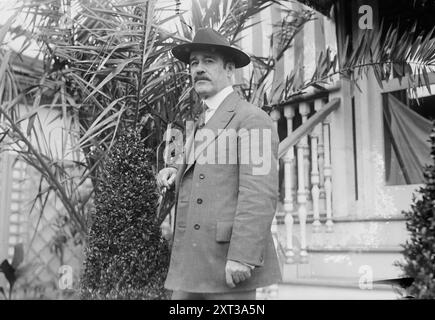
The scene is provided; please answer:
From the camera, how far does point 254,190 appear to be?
1.77 metres

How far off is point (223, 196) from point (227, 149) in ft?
0.62

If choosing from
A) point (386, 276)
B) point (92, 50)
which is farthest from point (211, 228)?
point (92, 50)

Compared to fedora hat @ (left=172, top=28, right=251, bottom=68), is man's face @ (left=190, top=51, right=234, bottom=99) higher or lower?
lower

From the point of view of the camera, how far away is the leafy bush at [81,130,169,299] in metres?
2.24

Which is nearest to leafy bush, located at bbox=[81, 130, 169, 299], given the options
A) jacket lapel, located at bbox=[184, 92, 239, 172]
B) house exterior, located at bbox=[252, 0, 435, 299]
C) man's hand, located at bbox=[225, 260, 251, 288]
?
jacket lapel, located at bbox=[184, 92, 239, 172]

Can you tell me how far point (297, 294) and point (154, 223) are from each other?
0.97m

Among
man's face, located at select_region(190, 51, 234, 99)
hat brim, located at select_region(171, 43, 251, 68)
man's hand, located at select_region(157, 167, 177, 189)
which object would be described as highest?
hat brim, located at select_region(171, 43, 251, 68)

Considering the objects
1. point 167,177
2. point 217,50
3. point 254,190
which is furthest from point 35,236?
point 254,190

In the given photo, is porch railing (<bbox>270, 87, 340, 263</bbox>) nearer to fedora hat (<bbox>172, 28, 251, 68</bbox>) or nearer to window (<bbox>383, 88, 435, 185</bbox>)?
window (<bbox>383, 88, 435, 185</bbox>)

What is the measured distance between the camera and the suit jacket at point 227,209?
175 centimetres

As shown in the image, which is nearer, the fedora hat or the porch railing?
the fedora hat

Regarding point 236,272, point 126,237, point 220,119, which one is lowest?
point 236,272

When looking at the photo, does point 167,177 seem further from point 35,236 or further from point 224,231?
point 35,236
